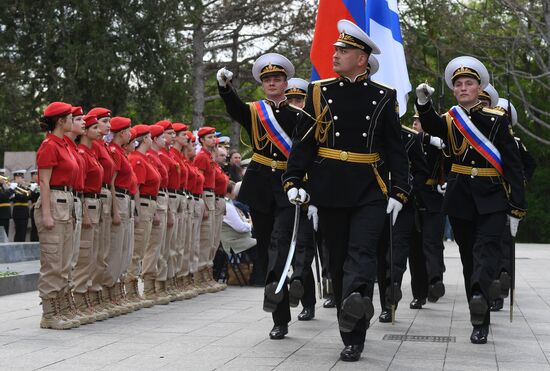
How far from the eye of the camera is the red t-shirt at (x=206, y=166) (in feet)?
48.0

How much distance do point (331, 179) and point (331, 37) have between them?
6763mm

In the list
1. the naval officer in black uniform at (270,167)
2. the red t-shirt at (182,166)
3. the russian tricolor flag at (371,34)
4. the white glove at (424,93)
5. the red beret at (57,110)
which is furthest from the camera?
the russian tricolor flag at (371,34)

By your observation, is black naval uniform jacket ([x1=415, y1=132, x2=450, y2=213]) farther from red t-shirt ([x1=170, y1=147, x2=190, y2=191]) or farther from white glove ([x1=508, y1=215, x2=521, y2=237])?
red t-shirt ([x1=170, y1=147, x2=190, y2=191])

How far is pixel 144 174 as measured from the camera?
12.6 m

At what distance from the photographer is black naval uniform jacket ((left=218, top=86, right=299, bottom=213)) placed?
30.9ft

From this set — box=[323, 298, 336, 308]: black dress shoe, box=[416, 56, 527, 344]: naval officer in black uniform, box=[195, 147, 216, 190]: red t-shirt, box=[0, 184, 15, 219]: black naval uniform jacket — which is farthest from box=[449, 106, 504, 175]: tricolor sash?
box=[0, 184, 15, 219]: black naval uniform jacket

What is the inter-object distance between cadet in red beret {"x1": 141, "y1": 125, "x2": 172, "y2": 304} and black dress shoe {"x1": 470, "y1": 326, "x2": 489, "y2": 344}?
15.2 ft

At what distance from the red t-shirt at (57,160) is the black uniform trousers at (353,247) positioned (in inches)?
112

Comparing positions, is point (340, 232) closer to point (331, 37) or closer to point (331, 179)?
point (331, 179)

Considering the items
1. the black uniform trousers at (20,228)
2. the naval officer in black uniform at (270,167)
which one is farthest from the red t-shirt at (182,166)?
the black uniform trousers at (20,228)

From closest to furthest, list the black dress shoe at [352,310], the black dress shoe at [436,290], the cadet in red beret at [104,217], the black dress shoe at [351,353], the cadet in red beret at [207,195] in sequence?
the black dress shoe at [352,310] → the black dress shoe at [351,353] → the cadet in red beret at [104,217] → the black dress shoe at [436,290] → the cadet in red beret at [207,195]

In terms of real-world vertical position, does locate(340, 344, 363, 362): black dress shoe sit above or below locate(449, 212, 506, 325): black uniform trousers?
below

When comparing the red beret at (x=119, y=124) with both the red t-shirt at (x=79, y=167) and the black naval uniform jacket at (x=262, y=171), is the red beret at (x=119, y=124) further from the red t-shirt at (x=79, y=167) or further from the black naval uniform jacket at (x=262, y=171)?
the black naval uniform jacket at (x=262, y=171)

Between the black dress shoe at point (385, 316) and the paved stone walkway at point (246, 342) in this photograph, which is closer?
the paved stone walkway at point (246, 342)
